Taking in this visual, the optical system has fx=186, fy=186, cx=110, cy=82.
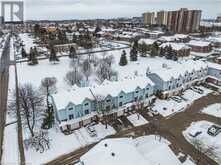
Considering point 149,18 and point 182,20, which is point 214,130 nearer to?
point 182,20

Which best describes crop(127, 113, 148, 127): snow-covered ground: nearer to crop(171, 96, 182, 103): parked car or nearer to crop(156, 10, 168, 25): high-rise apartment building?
crop(171, 96, 182, 103): parked car

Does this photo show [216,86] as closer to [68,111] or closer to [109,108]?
[109,108]

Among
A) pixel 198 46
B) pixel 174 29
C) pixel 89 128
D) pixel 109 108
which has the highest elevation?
pixel 174 29

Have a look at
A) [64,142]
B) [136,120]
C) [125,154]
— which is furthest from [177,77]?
[64,142]

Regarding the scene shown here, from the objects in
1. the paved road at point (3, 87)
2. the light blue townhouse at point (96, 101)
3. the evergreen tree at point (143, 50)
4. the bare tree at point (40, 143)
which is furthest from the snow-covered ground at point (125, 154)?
the evergreen tree at point (143, 50)

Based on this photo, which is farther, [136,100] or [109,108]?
[136,100]

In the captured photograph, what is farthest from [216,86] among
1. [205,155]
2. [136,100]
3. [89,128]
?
[89,128]

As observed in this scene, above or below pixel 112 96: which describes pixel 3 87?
below
